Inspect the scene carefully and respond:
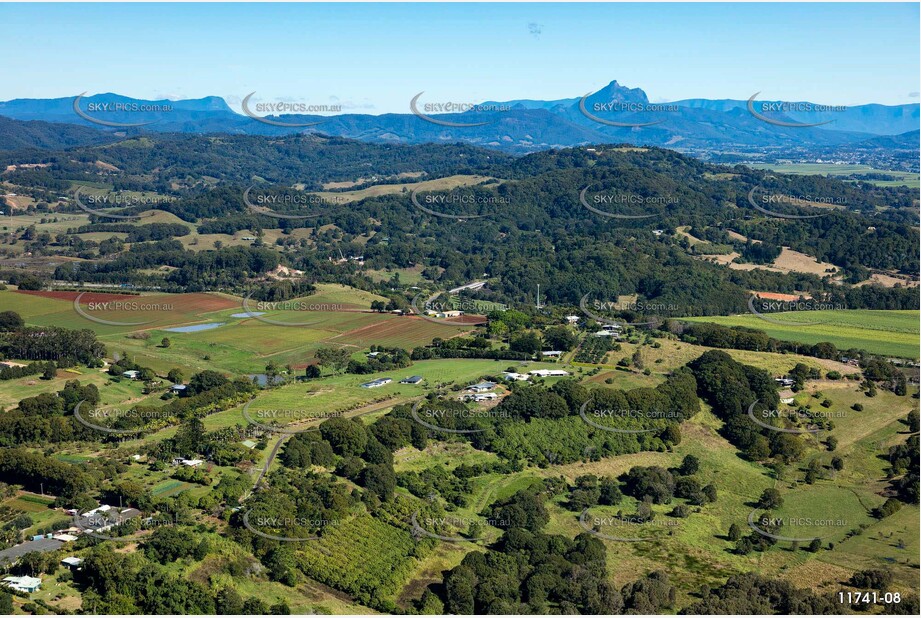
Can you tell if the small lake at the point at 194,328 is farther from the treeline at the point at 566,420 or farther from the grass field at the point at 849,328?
the grass field at the point at 849,328

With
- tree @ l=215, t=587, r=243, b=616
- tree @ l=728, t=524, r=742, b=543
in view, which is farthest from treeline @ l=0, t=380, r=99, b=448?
tree @ l=728, t=524, r=742, b=543

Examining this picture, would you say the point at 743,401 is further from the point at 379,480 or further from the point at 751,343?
the point at 379,480

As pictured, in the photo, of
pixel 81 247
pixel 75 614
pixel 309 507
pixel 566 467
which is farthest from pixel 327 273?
pixel 75 614

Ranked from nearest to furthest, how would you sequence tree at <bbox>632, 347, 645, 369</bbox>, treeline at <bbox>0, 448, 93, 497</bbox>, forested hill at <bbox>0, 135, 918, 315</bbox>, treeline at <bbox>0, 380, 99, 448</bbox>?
treeline at <bbox>0, 448, 93, 497</bbox> < treeline at <bbox>0, 380, 99, 448</bbox> < tree at <bbox>632, 347, 645, 369</bbox> < forested hill at <bbox>0, 135, 918, 315</bbox>

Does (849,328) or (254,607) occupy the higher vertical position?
(254,607)

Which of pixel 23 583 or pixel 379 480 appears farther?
pixel 379 480

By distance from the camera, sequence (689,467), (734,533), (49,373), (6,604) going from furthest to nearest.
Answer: (49,373)
(689,467)
(734,533)
(6,604)

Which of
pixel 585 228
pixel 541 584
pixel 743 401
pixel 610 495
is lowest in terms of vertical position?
pixel 610 495

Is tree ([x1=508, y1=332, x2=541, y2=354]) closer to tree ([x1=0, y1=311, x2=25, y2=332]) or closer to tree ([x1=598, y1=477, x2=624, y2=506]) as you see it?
tree ([x1=598, y1=477, x2=624, y2=506])

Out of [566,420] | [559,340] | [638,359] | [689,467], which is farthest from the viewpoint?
[559,340]

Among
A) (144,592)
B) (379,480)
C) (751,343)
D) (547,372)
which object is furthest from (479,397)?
(144,592)
